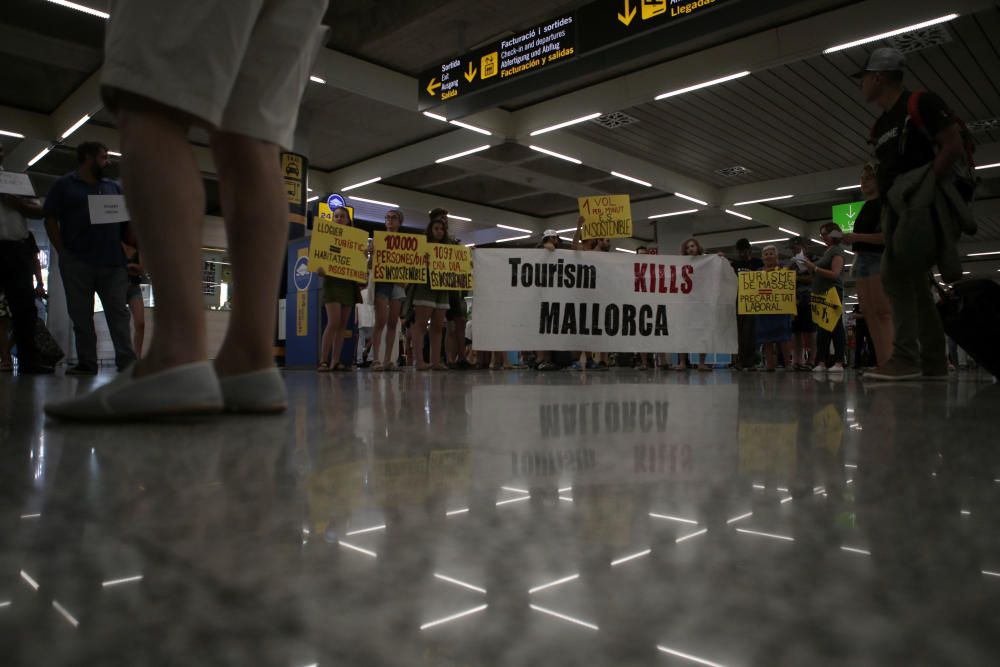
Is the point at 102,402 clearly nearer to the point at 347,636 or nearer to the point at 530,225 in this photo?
the point at 347,636

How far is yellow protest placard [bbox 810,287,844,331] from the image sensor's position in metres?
7.11

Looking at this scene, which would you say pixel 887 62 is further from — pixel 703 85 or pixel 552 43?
pixel 703 85

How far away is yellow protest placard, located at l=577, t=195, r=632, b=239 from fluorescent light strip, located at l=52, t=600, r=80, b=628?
7117mm

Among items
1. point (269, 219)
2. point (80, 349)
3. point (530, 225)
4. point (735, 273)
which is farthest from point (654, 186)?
point (269, 219)

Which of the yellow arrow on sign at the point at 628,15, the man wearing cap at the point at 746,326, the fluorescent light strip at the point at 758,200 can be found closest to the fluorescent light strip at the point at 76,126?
the yellow arrow on sign at the point at 628,15

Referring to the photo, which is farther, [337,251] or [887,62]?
[337,251]

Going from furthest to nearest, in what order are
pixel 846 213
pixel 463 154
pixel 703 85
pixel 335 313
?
pixel 846 213, pixel 463 154, pixel 703 85, pixel 335 313

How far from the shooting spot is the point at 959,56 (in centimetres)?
845

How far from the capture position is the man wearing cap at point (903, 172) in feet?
10.3

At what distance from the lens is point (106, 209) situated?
14.4ft

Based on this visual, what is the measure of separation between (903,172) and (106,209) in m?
4.65

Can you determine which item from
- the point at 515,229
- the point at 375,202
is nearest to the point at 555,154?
the point at 375,202

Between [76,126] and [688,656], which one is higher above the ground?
[76,126]

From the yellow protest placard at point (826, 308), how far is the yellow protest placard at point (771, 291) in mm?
296
